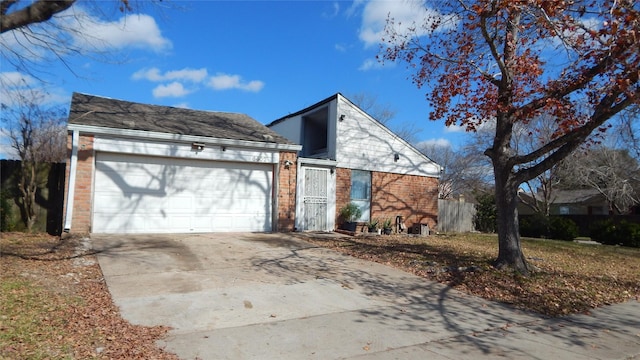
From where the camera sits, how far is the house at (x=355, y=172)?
1558 cm

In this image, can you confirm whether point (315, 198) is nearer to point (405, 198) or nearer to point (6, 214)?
point (405, 198)

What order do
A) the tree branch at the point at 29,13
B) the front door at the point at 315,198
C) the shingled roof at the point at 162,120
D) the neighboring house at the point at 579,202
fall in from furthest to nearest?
the neighboring house at the point at 579,202, the front door at the point at 315,198, the shingled roof at the point at 162,120, the tree branch at the point at 29,13

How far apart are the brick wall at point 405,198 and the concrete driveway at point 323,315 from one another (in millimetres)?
7799

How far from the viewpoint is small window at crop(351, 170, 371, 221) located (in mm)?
16812

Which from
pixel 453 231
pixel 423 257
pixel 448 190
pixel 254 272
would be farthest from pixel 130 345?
pixel 448 190

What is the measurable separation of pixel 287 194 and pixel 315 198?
150cm

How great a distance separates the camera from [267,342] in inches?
203

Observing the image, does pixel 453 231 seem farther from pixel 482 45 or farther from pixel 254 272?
pixel 254 272

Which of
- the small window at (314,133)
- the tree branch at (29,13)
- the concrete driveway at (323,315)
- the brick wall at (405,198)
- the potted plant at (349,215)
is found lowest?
the concrete driveway at (323,315)

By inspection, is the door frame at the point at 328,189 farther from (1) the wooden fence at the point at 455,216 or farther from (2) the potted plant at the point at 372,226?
(1) the wooden fence at the point at 455,216

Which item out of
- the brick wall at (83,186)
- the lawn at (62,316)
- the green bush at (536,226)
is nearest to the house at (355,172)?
the brick wall at (83,186)

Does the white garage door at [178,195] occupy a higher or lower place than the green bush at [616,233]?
higher

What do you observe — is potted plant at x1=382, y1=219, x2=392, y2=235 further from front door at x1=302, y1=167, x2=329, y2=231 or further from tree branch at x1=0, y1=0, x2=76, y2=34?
tree branch at x1=0, y1=0, x2=76, y2=34

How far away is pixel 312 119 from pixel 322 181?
4.36m
